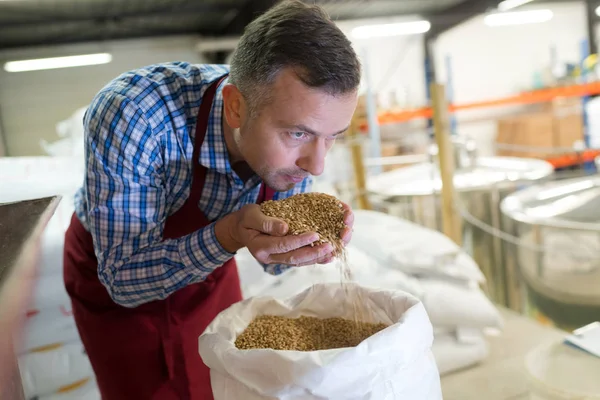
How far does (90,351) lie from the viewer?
1.06 m

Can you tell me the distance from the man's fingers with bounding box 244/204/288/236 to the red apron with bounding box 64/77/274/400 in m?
0.25

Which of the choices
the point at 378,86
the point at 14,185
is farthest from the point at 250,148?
the point at 378,86

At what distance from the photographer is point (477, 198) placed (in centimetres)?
229

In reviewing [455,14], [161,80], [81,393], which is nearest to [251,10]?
[161,80]

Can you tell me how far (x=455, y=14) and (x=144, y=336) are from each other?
575 cm

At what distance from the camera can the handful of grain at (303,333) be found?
73cm

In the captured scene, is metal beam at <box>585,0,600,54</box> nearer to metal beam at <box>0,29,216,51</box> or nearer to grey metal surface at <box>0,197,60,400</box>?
metal beam at <box>0,29,216,51</box>

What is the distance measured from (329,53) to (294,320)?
402 millimetres

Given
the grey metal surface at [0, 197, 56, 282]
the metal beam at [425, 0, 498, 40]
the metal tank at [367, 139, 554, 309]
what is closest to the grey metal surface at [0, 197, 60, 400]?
the grey metal surface at [0, 197, 56, 282]

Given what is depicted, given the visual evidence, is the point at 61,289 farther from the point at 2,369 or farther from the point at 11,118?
the point at 2,369

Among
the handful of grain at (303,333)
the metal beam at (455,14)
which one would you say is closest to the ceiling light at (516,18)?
the metal beam at (455,14)

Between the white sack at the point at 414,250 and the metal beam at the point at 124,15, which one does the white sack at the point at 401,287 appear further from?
the metal beam at the point at 124,15

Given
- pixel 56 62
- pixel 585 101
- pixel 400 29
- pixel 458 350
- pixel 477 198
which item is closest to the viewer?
pixel 458 350

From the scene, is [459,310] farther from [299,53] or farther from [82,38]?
[82,38]
